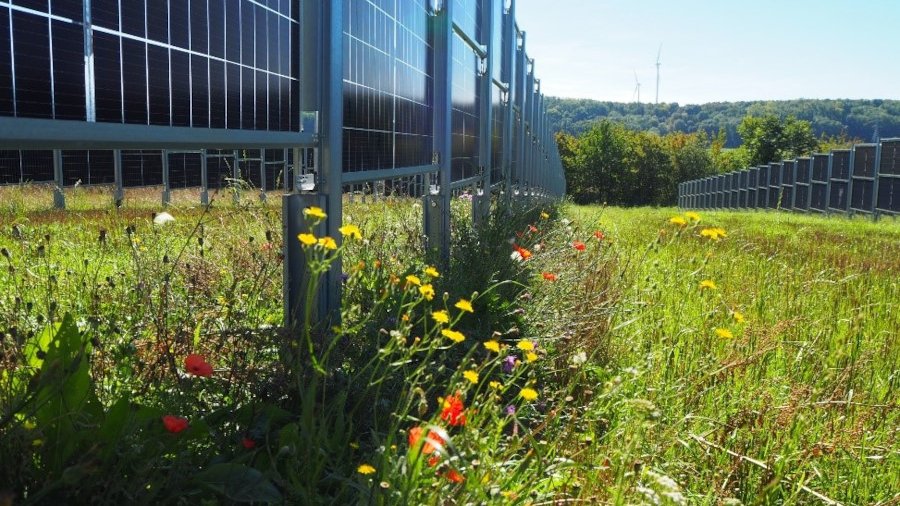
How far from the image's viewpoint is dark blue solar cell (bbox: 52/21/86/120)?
2076 mm

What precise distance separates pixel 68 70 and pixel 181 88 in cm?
52

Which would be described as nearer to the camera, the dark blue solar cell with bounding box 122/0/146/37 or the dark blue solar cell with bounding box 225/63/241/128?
the dark blue solar cell with bounding box 122/0/146/37

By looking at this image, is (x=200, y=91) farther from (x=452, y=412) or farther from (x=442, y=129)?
(x=442, y=129)

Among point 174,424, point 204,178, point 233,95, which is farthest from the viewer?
point 204,178

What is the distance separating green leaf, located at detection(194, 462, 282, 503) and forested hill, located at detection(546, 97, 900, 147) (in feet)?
375

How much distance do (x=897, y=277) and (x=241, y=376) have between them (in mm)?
5891

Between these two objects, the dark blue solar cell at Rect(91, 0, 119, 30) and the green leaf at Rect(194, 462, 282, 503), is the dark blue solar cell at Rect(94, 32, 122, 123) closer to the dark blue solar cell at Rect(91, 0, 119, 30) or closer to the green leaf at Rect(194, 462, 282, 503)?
the dark blue solar cell at Rect(91, 0, 119, 30)

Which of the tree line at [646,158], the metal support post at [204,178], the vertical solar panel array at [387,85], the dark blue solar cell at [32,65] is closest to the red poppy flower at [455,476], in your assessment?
the dark blue solar cell at [32,65]

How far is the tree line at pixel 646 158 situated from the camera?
87.5 metres

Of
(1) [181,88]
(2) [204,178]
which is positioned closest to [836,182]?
(2) [204,178]

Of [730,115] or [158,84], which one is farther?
[730,115]

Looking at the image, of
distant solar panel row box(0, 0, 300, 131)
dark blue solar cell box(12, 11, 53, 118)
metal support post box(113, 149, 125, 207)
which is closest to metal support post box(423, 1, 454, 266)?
metal support post box(113, 149, 125, 207)

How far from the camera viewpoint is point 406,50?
535cm

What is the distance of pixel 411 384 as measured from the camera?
2.05 m
